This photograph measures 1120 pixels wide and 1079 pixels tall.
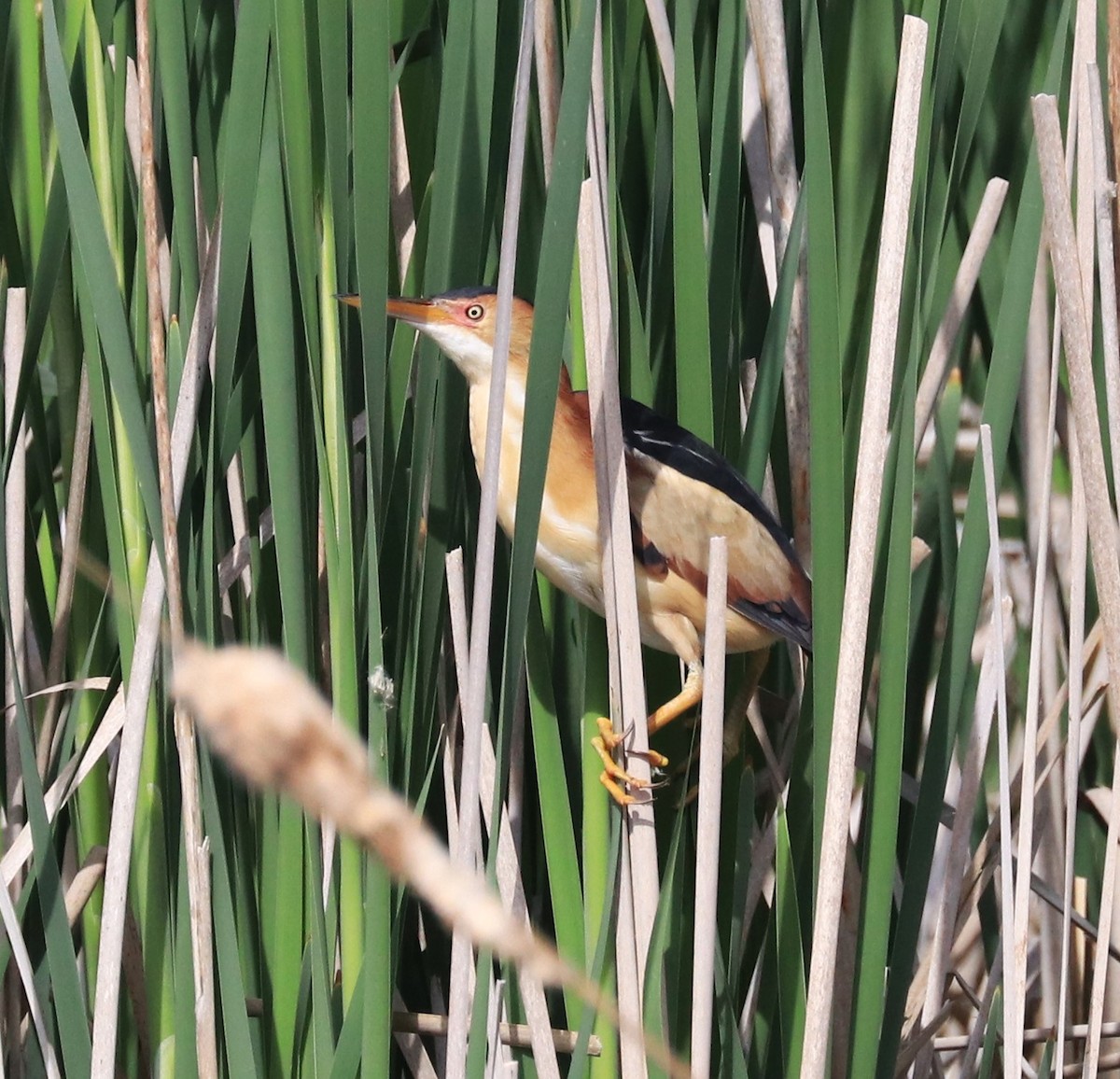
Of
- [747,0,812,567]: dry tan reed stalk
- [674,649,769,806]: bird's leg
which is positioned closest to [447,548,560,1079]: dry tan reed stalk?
[674,649,769,806]: bird's leg

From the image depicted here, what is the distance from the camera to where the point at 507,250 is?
795 mm

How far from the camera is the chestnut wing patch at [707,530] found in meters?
1.29

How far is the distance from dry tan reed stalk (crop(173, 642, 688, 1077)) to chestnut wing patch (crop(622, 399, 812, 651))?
104cm

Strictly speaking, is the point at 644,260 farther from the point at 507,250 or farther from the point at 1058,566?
the point at 1058,566

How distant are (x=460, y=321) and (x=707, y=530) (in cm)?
38

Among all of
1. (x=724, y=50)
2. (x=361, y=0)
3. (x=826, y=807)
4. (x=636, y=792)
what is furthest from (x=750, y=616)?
(x=361, y=0)

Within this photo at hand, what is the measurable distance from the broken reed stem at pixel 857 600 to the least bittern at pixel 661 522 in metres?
0.24

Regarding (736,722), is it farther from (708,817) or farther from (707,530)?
(708,817)

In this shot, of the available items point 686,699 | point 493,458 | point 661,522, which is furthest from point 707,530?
point 493,458

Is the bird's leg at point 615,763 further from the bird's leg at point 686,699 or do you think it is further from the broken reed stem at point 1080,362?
the broken reed stem at point 1080,362

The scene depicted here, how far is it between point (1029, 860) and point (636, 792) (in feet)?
1.06

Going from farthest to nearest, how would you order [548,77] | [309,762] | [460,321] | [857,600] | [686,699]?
[686,699]
[460,321]
[548,77]
[857,600]
[309,762]

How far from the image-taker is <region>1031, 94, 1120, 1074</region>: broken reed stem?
859 mm

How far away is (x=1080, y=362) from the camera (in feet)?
2.94
